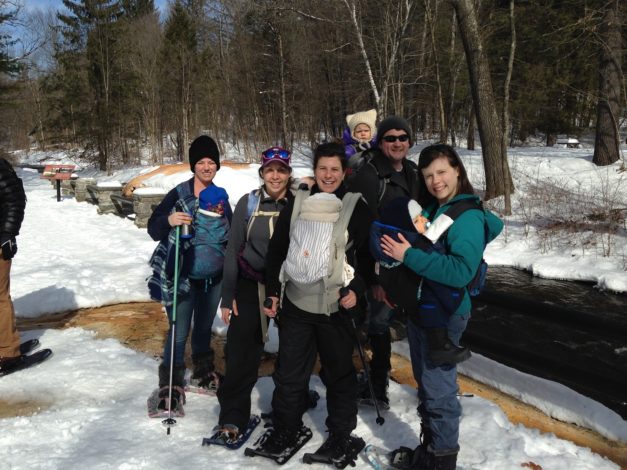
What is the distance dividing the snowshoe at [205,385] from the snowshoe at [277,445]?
33.8 inches

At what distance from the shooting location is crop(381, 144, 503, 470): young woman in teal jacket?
2.15 meters

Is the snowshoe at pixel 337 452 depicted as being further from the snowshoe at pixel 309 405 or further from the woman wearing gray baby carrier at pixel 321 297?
the snowshoe at pixel 309 405

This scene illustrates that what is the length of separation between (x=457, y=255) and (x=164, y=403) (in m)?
2.26

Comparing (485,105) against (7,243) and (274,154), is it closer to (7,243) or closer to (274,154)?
(274,154)

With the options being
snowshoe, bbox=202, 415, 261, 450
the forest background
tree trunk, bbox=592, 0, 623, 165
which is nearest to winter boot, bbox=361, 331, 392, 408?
snowshoe, bbox=202, 415, 261, 450

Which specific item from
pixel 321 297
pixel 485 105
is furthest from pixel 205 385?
pixel 485 105

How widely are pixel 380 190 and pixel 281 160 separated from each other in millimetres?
771

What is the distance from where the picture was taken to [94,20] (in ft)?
88.7

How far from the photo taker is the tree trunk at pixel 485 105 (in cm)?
1086

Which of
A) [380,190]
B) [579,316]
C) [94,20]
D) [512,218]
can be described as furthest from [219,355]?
[94,20]

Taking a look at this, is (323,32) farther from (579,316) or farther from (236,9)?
(579,316)

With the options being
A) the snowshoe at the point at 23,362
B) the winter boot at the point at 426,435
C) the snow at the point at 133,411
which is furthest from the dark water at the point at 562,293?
the snowshoe at the point at 23,362

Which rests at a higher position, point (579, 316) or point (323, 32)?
point (323, 32)

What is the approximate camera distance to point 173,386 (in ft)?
10.9
